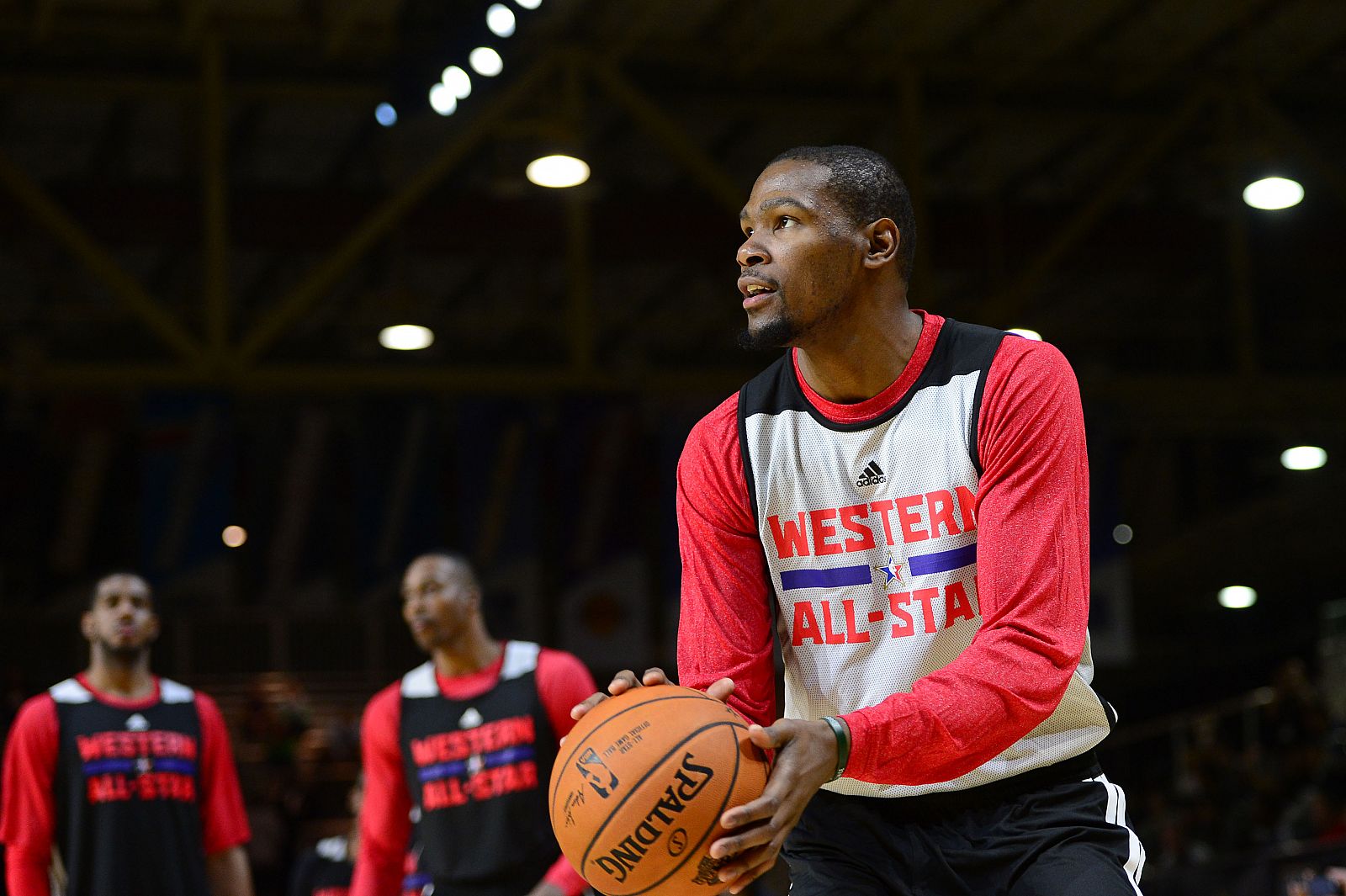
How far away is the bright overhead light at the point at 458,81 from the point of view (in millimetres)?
11484

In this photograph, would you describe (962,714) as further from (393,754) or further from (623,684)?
(393,754)

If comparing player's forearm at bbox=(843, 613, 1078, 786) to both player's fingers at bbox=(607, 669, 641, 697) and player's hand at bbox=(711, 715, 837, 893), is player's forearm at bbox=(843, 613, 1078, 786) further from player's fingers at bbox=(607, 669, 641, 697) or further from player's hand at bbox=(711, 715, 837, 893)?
player's fingers at bbox=(607, 669, 641, 697)

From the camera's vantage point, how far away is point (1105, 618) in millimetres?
15867

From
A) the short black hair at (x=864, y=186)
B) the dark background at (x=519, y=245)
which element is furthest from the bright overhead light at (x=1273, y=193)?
the short black hair at (x=864, y=186)

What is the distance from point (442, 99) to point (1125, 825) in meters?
8.92

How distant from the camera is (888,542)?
3.65 meters

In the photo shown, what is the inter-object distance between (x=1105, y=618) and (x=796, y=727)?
13412 millimetres

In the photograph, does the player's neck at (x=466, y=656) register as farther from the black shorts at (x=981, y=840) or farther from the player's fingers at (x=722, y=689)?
the player's fingers at (x=722, y=689)

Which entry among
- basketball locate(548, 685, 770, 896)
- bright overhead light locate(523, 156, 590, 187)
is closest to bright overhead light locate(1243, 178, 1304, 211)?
bright overhead light locate(523, 156, 590, 187)

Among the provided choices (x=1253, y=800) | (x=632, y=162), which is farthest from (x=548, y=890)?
(x=632, y=162)

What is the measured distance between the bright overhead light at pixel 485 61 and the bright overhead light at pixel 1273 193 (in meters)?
5.80

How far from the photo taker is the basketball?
3070 mm

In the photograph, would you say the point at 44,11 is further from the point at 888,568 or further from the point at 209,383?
the point at 888,568

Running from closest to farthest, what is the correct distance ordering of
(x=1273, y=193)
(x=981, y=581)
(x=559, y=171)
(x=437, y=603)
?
(x=981, y=581) < (x=437, y=603) < (x=559, y=171) < (x=1273, y=193)
